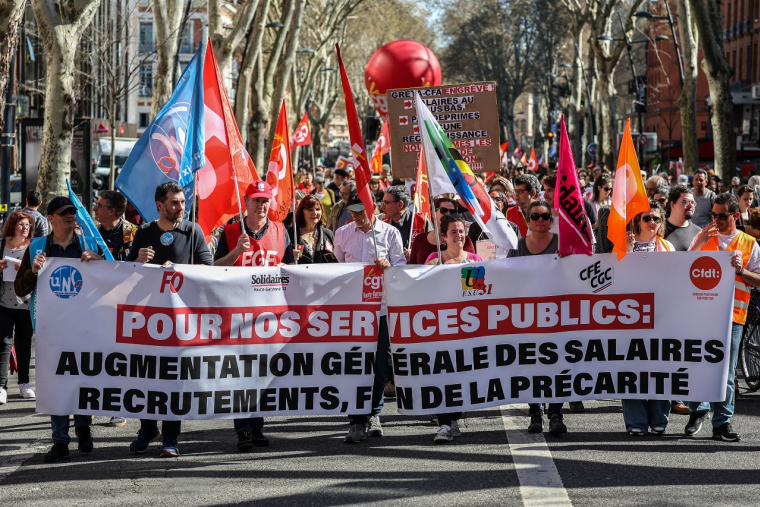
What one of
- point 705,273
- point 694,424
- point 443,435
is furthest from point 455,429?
point 705,273

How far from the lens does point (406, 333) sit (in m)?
7.61

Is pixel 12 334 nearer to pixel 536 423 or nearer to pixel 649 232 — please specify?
pixel 536 423

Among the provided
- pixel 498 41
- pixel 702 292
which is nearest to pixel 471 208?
pixel 702 292

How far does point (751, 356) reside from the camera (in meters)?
9.52

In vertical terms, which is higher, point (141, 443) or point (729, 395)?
point (729, 395)

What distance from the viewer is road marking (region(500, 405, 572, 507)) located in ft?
20.0

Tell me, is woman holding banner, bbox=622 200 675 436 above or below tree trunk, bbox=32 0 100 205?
below

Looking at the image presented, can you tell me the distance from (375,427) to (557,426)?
48.4 inches

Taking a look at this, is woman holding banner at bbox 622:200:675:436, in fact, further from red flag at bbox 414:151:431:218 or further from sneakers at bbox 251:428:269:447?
red flag at bbox 414:151:431:218

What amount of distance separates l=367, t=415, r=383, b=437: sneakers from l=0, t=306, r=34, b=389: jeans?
316 cm

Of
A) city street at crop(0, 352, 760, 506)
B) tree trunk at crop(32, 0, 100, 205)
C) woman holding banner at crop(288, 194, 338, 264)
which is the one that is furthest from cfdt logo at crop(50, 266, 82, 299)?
tree trunk at crop(32, 0, 100, 205)

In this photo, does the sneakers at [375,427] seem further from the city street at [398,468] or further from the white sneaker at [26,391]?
the white sneaker at [26,391]

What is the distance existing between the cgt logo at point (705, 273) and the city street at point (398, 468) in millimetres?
1043

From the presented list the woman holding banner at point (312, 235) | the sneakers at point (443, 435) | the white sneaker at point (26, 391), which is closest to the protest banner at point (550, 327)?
the sneakers at point (443, 435)
